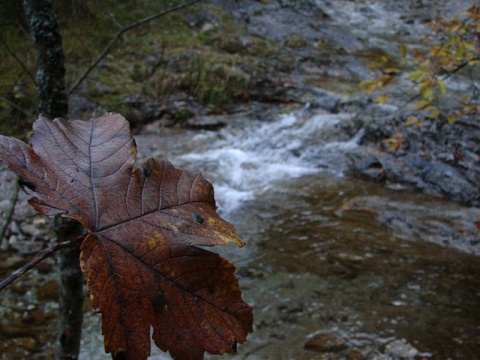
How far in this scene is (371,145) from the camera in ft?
20.0

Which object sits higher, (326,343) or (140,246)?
(140,246)

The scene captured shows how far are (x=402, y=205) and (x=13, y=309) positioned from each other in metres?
3.94

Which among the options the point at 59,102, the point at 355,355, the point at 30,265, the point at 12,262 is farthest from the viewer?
the point at 12,262

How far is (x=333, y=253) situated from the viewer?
13.0 ft

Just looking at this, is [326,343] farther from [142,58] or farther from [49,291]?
[142,58]

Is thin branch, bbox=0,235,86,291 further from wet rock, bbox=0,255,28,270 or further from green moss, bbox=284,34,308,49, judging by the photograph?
green moss, bbox=284,34,308,49

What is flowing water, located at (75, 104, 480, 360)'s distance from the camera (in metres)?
2.97

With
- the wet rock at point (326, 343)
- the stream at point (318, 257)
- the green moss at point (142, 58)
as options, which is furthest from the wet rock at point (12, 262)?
the green moss at point (142, 58)

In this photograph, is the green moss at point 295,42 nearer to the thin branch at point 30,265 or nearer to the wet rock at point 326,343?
the wet rock at point 326,343

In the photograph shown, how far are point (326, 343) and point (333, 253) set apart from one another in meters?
1.18

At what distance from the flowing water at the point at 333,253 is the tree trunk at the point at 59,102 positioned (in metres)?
1.46

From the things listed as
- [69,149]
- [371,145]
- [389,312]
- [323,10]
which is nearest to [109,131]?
[69,149]

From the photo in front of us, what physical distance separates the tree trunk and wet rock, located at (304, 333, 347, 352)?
1748 mm

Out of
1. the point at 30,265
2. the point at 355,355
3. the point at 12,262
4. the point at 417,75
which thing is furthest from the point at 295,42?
the point at 30,265
